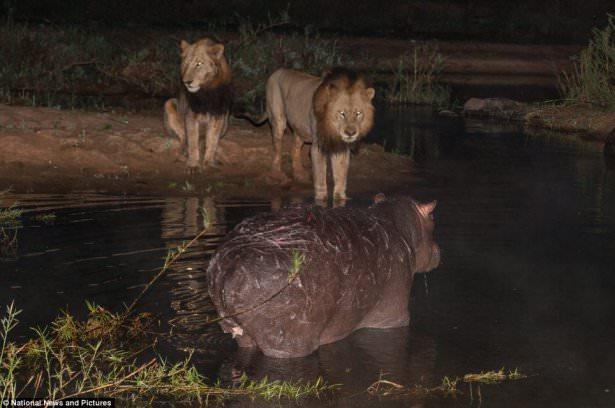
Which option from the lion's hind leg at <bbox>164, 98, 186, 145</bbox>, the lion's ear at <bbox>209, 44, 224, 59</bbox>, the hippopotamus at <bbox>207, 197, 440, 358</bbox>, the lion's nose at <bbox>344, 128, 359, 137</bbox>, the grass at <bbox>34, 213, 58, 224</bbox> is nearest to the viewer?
the hippopotamus at <bbox>207, 197, 440, 358</bbox>

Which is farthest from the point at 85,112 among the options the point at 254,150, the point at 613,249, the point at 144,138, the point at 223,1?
the point at 223,1

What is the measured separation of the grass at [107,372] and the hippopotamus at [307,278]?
375 mm

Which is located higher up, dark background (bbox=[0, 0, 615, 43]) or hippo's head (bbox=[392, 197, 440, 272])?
hippo's head (bbox=[392, 197, 440, 272])

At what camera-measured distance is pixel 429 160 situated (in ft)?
53.2

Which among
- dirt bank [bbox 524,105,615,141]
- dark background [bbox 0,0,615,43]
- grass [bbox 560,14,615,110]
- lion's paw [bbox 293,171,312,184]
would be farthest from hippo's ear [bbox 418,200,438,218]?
dark background [bbox 0,0,615,43]

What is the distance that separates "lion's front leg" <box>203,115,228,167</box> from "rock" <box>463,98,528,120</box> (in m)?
9.68

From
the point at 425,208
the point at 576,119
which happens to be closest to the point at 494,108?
the point at 576,119

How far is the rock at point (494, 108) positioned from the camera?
22641 mm

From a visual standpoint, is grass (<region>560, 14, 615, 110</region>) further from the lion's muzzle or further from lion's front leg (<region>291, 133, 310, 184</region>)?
the lion's muzzle

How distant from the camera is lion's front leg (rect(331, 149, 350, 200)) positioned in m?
12.4

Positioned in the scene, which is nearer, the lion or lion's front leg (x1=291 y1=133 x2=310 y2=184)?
the lion

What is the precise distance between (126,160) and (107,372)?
7995mm

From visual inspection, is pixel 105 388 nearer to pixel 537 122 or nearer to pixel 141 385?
pixel 141 385

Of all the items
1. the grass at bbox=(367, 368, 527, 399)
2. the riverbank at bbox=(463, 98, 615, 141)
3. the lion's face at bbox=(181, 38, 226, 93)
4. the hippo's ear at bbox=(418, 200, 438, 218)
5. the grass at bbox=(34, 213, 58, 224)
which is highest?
the lion's face at bbox=(181, 38, 226, 93)
